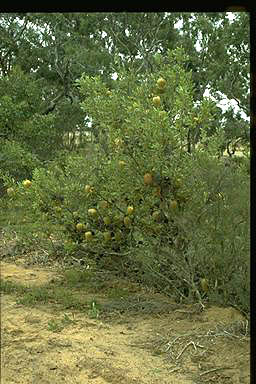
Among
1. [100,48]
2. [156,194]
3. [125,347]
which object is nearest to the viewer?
[125,347]

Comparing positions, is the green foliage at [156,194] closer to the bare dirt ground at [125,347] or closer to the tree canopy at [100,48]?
the bare dirt ground at [125,347]

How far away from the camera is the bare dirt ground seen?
294 cm

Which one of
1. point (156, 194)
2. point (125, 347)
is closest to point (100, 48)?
point (156, 194)

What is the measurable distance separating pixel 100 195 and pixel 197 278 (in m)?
1.09

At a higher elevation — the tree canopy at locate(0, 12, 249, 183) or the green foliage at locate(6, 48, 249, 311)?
the tree canopy at locate(0, 12, 249, 183)

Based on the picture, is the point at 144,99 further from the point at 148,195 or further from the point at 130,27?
the point at 130,27

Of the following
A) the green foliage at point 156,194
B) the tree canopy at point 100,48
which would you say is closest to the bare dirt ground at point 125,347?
the green foliage at point 156,194

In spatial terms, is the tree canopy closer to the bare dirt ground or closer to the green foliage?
the green foliage

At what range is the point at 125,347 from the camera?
3.36 metres

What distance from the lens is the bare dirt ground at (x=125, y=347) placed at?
9.64 feet

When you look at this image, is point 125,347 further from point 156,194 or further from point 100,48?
point 100,48

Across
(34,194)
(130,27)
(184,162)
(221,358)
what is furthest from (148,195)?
(130,27)

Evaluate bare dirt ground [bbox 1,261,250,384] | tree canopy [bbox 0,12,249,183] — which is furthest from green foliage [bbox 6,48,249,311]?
tree canopy [bbox 0,12,249,183]

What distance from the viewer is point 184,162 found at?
3.89 metres
